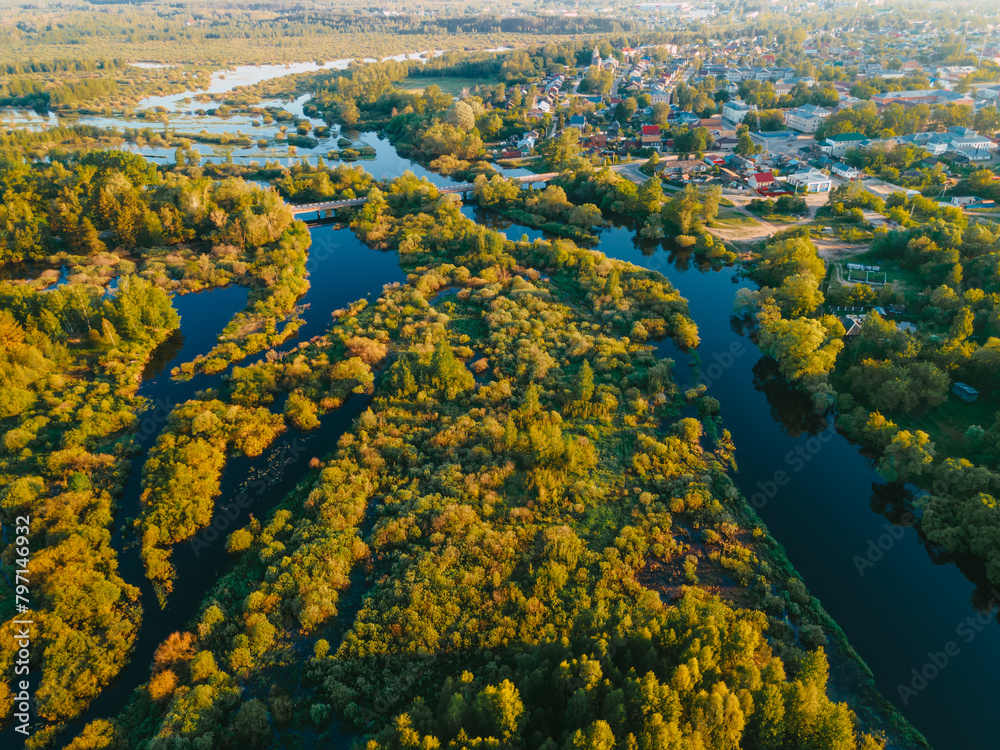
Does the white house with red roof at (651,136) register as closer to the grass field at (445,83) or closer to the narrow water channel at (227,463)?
the narrow water channel at (227,463)

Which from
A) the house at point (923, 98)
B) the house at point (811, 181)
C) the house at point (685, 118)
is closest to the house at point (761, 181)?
the house at point (811, 181)

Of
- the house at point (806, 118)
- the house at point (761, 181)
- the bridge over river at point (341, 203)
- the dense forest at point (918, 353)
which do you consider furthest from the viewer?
the house at point (806, 118)

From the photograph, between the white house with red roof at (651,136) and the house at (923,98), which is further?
the house at (923,98)

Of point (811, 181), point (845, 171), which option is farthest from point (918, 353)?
point (845, 171)

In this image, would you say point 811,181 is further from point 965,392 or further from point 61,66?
point 61,66

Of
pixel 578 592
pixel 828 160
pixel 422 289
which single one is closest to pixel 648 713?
pixel 578 592

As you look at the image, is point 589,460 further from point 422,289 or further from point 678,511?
point 422,289
